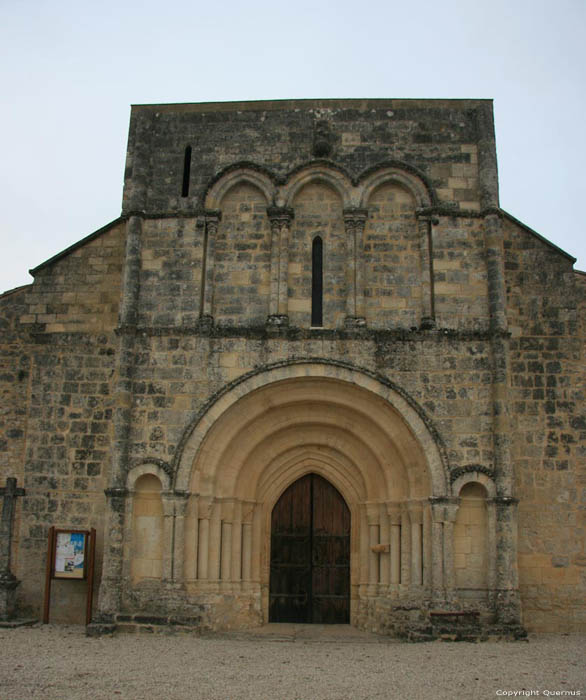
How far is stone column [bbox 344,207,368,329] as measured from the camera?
11.6 m

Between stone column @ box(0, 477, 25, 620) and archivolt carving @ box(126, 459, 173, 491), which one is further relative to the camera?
stone column @ box(0, 477, 25, 620)

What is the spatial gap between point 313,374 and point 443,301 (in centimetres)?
223

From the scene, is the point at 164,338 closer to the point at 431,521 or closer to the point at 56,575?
the point at 56,575

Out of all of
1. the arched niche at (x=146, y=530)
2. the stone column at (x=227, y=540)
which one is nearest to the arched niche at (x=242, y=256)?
the arched niche at (x=146, y=530)

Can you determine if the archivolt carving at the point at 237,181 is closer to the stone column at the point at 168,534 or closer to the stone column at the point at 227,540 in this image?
the stone column at the point at 168,534

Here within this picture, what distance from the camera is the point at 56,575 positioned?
11.5m

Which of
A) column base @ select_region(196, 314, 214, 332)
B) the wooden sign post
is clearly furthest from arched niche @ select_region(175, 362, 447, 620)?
the wooden sign post

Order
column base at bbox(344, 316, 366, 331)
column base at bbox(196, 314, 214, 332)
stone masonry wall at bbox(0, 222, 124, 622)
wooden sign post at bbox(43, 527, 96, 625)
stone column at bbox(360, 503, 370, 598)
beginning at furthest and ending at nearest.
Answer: stone masonry wall at bbox(0, 222, 124, 622), stone column at bbox(360, 503, 370, 598), column base at bbox(196, 314, 214, 332), column base at bbox(344, 316, 366, 331), wooden sign post at bbox(43, 527, 96, 625)

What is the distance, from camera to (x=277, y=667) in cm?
859

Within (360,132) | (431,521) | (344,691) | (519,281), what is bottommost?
(344,691)

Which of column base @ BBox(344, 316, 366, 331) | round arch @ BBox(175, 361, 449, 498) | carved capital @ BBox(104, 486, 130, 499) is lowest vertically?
carved capital @ BBox(104, 486, 130, 499)

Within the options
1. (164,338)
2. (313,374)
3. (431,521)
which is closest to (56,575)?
(164,338)

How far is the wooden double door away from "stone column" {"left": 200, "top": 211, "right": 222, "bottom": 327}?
9.98 ft

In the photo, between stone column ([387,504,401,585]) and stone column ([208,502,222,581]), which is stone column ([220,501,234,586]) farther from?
stone column ([387,504,401,585])
